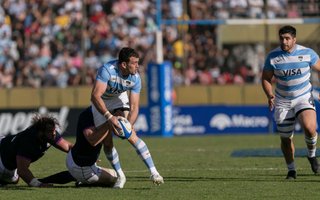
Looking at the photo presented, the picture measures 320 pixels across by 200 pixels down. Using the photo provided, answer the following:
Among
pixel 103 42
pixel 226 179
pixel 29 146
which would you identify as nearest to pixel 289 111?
pixel 226 179

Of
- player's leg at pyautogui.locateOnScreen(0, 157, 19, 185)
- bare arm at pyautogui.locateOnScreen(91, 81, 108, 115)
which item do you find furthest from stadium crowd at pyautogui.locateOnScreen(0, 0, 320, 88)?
bare arm at pyautogui.locateOnScreen(91, 81, 108, 115)

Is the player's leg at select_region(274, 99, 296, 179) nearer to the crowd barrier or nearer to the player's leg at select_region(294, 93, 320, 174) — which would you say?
the player's leg at select_region(294, 93, 320, 174)

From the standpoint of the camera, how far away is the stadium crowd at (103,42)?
28125 mm

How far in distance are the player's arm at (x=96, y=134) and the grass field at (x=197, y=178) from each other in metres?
0.63

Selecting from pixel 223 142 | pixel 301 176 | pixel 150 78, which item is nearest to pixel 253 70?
pixel 150 78

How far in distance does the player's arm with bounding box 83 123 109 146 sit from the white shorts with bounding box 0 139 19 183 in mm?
1337

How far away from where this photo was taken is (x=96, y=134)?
11648 millimetres

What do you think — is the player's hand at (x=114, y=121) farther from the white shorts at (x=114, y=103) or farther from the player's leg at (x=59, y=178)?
the player's leg at (x=59, y=178)

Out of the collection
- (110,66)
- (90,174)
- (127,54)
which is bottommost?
(90,174)

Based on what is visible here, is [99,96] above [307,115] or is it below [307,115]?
above

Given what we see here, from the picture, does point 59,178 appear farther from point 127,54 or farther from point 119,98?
point 127,54

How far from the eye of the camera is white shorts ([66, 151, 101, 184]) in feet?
39.0

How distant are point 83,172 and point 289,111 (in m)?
3.10

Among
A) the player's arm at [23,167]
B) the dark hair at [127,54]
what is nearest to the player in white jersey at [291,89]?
the dark hair at [127,54]
